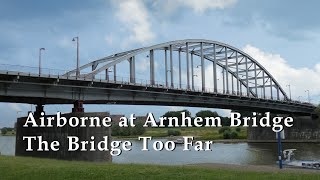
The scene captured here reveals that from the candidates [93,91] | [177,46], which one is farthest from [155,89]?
[177,46]

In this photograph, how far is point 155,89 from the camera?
5503 cm

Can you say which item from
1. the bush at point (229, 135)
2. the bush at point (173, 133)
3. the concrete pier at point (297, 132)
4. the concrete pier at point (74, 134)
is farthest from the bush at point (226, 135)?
the concrete pier at point (74, 134)

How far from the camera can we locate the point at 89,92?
45625 mm

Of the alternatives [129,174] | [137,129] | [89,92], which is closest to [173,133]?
[137,129]

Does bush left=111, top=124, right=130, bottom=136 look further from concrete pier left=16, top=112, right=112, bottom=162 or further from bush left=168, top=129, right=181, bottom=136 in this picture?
concrete pier left=16, top=112, right=112, bottom=162

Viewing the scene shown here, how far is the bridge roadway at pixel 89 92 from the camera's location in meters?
38.4

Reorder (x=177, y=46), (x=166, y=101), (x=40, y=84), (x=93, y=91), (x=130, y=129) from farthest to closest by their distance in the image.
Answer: (x=130, y=129)
(x=177, y=46)
(x=166, y=101)
(x=93, y=91)
(x=40, y=84)

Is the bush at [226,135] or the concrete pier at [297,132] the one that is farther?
the bush at [226,135]

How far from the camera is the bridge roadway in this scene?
38375 millimetres

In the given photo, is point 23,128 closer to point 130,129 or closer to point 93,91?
point 93,91

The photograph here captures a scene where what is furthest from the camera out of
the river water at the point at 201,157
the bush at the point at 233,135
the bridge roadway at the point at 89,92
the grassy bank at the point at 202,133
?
the grassy bank at the point at 202,133

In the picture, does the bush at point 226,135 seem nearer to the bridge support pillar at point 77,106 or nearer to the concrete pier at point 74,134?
the bridge support pillar at point 77,106

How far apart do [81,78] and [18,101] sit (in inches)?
282

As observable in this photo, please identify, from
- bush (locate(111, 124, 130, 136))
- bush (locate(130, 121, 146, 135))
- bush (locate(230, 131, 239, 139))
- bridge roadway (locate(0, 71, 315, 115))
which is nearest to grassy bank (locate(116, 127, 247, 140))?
bush (locate(230, 131, 239, 139))
